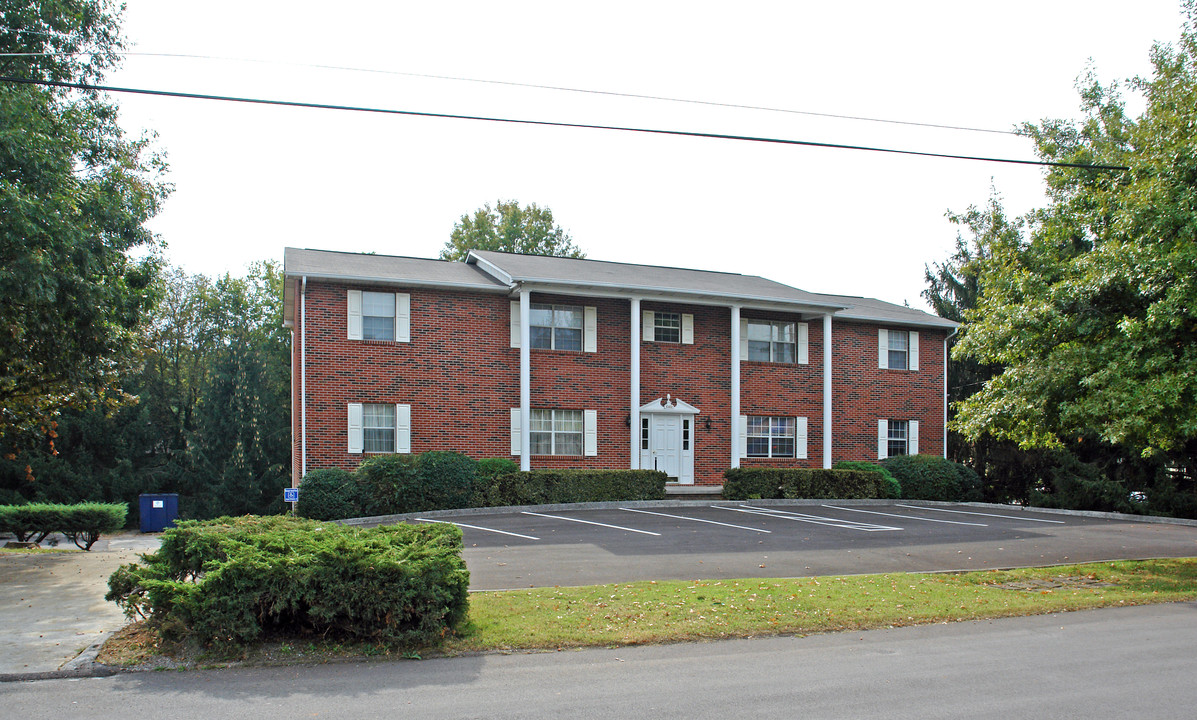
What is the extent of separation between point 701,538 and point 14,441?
1390 cm

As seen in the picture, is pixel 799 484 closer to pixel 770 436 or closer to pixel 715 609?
pixel 770 436

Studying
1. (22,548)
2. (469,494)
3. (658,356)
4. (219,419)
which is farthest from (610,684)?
(219,419)

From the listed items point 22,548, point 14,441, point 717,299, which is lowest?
point 22,548

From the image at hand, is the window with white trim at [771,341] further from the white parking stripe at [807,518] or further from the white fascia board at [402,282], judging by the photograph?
the white fascia board at [402,282]

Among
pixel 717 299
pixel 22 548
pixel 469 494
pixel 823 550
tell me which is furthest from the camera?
pixel 717 299

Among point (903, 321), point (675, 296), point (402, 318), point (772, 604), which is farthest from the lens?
point (903, 321)

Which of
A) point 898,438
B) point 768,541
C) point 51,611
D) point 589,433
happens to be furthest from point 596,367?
point 51,611

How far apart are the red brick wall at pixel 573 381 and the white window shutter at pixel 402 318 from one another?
16cm

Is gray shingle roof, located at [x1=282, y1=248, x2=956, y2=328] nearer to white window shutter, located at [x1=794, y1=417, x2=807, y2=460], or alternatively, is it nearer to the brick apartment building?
the brick apartment building

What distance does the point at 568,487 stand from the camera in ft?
68.3

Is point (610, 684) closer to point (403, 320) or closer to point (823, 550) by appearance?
point (823, 550)

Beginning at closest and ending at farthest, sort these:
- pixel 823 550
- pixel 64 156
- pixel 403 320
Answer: pixel 64 156 < pixel 823 550 < pixel 403 320

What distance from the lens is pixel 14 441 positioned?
1719 cm

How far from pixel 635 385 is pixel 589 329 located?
2.06 meters
